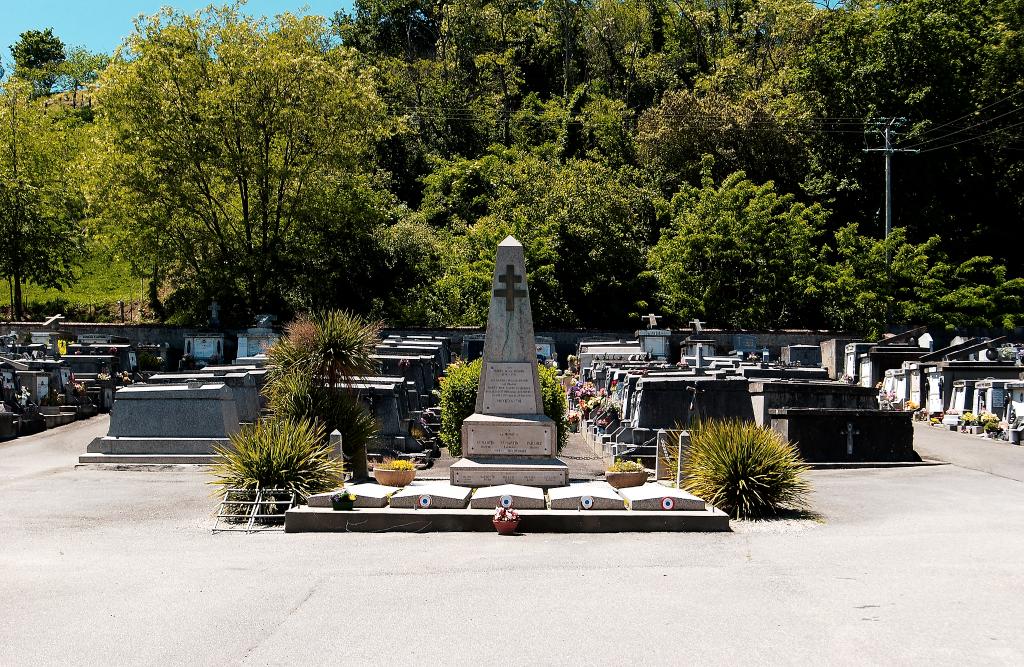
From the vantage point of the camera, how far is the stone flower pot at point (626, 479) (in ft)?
48.5

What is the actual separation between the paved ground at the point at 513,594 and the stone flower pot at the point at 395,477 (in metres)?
2.76

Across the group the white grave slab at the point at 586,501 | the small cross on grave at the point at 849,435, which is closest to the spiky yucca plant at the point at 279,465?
the white grave slab at the point at 586,501

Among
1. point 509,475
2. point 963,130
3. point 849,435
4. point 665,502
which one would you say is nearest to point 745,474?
point 665,502

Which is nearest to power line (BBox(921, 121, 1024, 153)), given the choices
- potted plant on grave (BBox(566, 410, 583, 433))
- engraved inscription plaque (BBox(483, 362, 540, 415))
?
potted plant on grave (BBox(566, 410, 583, 433))

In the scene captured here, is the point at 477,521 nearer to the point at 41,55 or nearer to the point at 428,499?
the point at 428,499

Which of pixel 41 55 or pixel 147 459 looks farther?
pixel 41 55

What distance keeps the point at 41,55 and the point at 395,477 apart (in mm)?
94182

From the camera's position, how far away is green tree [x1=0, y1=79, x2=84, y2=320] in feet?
149

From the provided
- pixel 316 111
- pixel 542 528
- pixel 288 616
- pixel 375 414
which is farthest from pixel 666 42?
pixel 288 616

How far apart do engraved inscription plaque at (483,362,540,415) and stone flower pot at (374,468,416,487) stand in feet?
5.52

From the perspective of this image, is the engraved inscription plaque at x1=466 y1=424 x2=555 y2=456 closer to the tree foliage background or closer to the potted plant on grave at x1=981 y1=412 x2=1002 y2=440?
the potted plant on grave at x1=981 y1=412 x2=1002 y2=440

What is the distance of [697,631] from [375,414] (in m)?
14.2

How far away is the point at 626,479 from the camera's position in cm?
1481

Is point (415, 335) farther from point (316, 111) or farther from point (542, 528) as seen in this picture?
point (542, 528)
